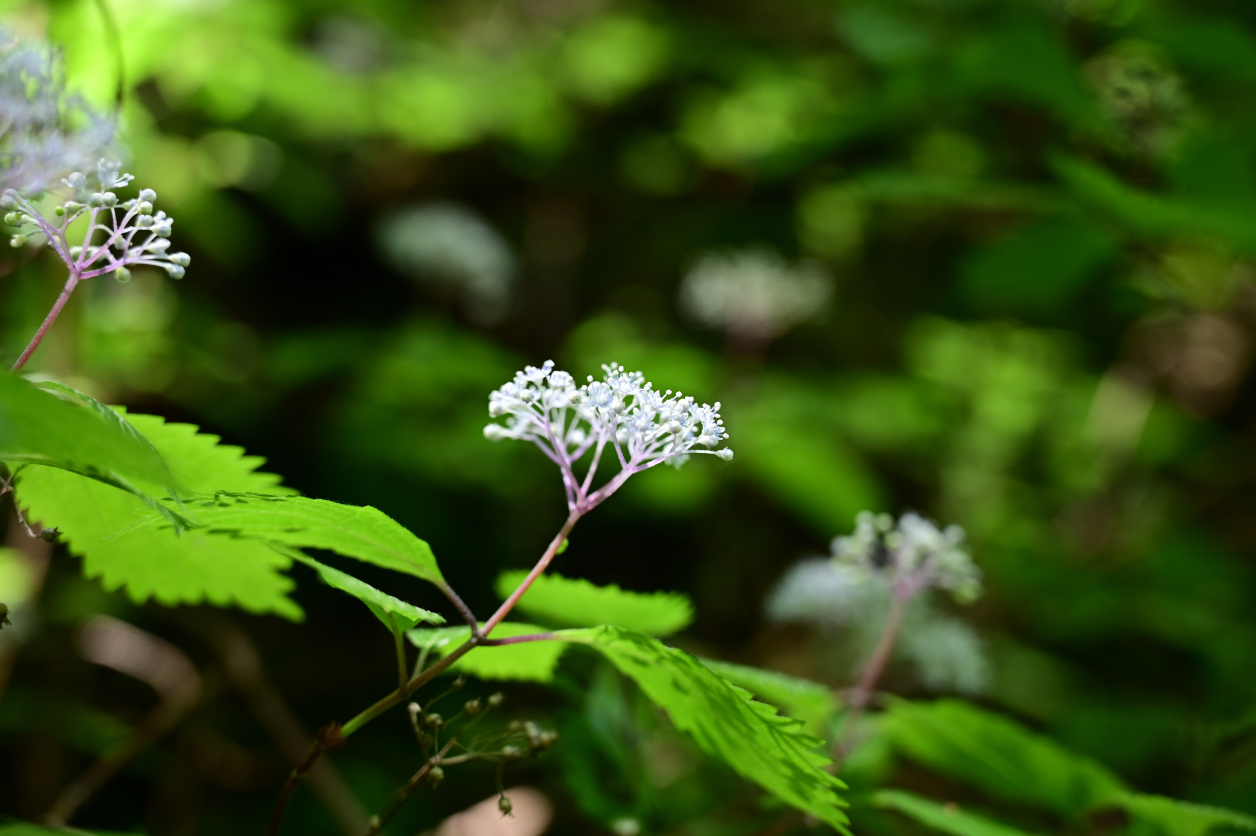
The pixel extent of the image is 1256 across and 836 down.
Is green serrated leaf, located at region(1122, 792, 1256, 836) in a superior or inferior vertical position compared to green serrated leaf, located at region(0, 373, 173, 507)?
superior

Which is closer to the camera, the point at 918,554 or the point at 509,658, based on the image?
the point at 509,658

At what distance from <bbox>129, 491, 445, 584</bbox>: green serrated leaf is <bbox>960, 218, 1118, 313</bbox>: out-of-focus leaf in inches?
68.8

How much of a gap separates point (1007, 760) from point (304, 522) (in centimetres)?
110

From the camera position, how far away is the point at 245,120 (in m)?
3.45

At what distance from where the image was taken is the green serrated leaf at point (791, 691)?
1088mm

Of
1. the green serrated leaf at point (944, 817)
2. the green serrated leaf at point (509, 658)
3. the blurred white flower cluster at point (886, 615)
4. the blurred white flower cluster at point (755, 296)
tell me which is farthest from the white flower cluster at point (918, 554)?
the blurred white flower cluster at point (755, 296)

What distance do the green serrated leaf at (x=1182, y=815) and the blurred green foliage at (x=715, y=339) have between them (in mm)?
21

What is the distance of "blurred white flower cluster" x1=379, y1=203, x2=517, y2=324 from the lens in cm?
343

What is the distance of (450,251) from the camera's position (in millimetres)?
3461

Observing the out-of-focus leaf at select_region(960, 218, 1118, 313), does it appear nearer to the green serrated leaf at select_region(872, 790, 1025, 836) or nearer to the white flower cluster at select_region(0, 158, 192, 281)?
the green serrated leaf at select_region(872, 790, 1025, 836)

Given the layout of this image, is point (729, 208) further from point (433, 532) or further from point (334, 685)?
point (334, 685)

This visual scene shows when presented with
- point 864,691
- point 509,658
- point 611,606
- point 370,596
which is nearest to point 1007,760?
point 864,691

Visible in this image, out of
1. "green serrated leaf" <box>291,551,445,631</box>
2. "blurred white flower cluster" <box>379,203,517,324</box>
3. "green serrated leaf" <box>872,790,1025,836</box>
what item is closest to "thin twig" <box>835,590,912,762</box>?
"green serrated leaf" <box>872,790,1025,836</box>

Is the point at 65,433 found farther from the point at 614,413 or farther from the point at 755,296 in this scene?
the point at 755,296
